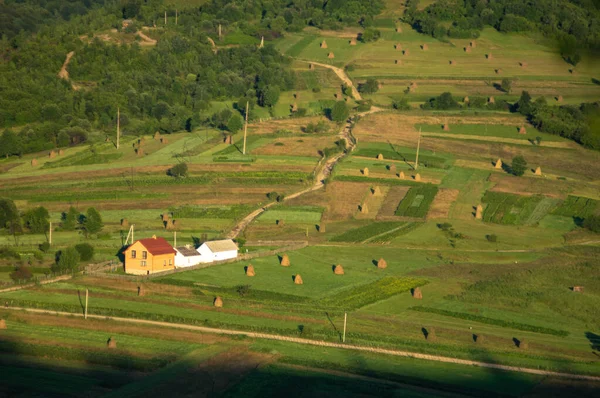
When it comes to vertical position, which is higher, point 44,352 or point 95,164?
point 44,352

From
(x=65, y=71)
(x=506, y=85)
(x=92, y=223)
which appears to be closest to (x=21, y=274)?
(x=92, y=223)

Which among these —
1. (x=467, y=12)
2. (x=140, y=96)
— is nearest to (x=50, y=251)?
(x=140, y=96)

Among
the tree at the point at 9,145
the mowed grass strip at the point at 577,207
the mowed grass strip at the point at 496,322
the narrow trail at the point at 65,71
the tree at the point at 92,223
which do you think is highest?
the mowed grass strip at the point at 496,322

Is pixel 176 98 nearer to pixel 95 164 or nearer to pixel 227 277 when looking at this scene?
pixel 95 164

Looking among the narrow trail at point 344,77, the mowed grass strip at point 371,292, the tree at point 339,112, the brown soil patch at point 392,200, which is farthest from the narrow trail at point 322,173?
the mowed grass strip at point 371,292

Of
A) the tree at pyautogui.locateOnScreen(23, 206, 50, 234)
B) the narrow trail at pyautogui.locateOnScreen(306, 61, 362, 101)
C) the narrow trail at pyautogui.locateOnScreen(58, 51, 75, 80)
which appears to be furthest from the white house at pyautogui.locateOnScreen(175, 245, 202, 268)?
the narrow trail at pyautogui.locateOnScreen(58, 51, 75, 80)

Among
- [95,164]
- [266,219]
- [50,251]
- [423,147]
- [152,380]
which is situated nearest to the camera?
[152,380]

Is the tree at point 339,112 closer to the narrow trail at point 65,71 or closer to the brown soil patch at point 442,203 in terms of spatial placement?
the brown soil patch at point 442,203
